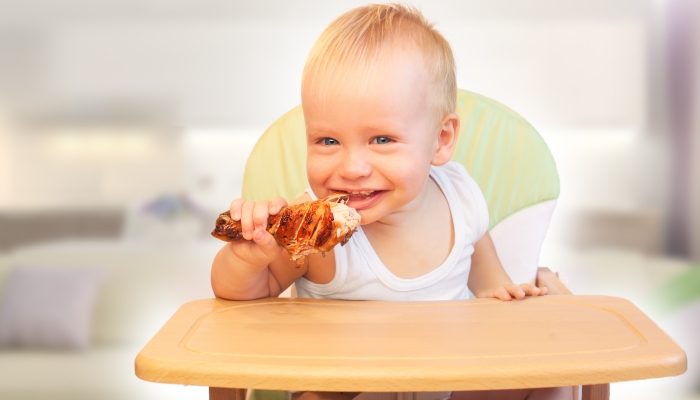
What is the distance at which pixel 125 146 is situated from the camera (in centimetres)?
292

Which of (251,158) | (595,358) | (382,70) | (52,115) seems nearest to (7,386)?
(52,115)

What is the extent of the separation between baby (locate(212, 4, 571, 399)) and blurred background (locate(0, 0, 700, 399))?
55.5 inches

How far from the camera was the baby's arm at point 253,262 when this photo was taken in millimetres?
1116

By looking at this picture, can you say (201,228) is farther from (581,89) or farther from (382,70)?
(382,70)

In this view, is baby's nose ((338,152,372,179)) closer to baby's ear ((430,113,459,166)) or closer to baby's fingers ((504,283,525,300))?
baby's ear ((430,113,459,166))

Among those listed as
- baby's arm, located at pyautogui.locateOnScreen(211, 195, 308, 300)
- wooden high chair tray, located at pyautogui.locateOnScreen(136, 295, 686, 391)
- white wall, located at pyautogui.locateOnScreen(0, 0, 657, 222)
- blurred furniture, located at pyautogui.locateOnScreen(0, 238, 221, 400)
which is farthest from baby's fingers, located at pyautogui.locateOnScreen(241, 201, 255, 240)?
blurred furniture, located at pyautogui.locateOnScreen(0, 238, 221, 400)

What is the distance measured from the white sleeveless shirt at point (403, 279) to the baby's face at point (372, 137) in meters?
0.14

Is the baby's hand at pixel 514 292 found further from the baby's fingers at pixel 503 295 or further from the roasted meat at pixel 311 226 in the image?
the roasted meat at pixel 311 226

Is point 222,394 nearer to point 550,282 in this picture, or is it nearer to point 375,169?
point 375,169

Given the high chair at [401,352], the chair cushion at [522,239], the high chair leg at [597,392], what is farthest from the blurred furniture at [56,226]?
the high chair leg at [597,392]

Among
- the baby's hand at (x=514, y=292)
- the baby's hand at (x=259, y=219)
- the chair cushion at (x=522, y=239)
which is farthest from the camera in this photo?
the chair cushion at (x=522, y=239)

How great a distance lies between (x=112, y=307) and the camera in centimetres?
290

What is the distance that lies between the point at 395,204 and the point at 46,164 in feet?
6.88

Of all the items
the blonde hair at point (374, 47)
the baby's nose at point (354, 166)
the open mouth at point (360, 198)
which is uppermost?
the blonde hair at point (374, 47)
